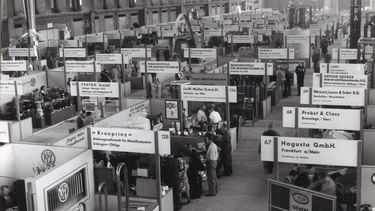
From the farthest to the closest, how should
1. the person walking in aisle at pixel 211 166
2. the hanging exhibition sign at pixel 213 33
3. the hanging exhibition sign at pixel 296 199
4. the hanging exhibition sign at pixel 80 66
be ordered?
the hanging exhibition sign at pixel 213 33
the hanging exhibition sign at pixel 80 66
the person walking in aisle at pixel 211 166
the hanging exhibition sign at pixel 296 199

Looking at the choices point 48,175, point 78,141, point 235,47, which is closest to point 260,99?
point 78,141

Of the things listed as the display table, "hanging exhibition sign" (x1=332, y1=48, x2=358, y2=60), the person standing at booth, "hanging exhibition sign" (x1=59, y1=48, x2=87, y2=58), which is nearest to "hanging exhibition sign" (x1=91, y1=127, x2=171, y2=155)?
the person standing at booth

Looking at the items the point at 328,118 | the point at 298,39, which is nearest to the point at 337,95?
the point at 328,118

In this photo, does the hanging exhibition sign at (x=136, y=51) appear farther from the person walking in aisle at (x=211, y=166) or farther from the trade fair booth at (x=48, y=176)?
the trade fair booth at (x=48, y=176)

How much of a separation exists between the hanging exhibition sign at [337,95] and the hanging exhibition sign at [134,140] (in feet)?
16.9

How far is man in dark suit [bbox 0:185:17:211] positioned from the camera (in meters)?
8.94

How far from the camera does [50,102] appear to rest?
59.7 ft

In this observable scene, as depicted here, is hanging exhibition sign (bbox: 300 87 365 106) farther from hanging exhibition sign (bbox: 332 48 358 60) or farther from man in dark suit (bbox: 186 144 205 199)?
hanging exhibition sign (bbox: 332 48 358 60)

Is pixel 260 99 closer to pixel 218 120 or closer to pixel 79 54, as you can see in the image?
pixel 218 120

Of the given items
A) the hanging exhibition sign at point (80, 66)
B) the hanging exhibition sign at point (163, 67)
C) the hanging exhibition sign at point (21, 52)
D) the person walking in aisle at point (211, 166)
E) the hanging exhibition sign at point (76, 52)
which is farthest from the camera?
the hanging exhibition sign at point (21, 52)

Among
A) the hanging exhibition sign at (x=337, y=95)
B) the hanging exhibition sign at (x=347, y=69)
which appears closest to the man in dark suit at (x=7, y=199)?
the hanging exhibition sign at (x=337, y=95)

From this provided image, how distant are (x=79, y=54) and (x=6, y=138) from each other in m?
12.1

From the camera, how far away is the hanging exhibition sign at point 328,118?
10578 millimetres

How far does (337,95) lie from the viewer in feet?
41.1
